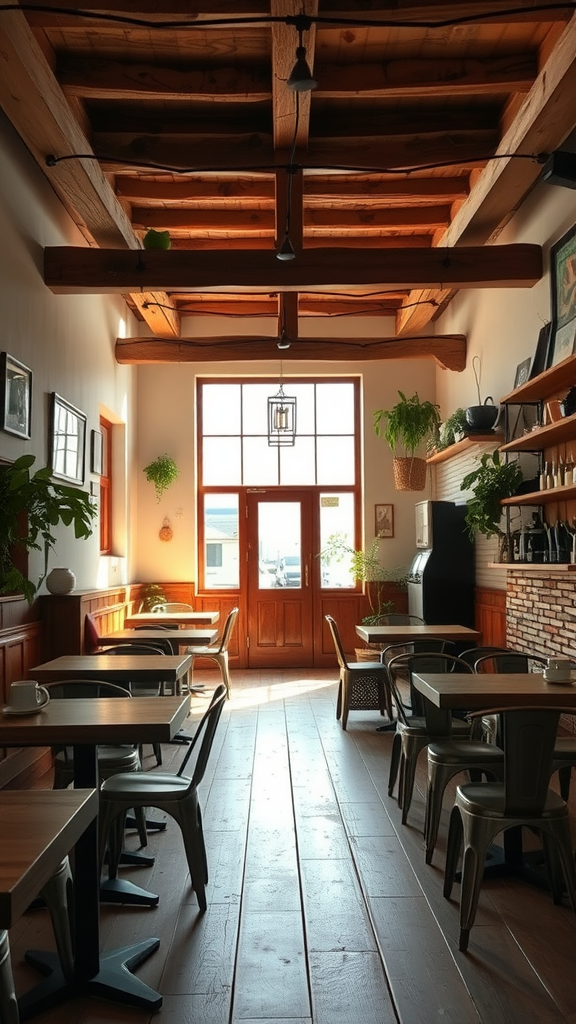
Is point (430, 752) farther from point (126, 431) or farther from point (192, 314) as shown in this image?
point (192, 314)

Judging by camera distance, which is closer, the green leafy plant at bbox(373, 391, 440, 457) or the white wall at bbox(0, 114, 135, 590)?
the white wall at bbox(0, 114, 135, 590)

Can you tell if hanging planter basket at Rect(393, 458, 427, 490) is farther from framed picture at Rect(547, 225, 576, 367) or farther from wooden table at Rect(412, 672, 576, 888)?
wooden table at Rect(412, 672, 576, 888)

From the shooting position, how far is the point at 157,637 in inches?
263

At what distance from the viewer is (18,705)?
315 cm

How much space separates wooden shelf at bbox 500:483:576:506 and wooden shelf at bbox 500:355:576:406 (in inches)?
27.9

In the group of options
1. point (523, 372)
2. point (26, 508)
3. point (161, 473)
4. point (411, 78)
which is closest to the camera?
point (26, 508)

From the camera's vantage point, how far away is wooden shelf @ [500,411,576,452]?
515cm

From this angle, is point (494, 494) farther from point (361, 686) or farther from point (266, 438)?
point (266, 438)

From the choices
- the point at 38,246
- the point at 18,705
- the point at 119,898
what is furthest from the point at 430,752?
the point at 38,246

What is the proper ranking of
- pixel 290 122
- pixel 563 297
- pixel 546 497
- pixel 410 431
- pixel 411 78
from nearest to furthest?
pixel 411 78 < pixel 290 122 < pixel 546 497 < pixel 563 297 < pixel 410 431

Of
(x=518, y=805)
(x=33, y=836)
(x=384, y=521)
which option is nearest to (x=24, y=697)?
(x=33, y=836)

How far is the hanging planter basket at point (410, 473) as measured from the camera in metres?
9.33

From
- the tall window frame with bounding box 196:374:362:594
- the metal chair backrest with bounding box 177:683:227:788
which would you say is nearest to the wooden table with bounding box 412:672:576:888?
the metal chair backrest with bounding box 177:683:227:788

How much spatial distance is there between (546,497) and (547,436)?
0.42m
